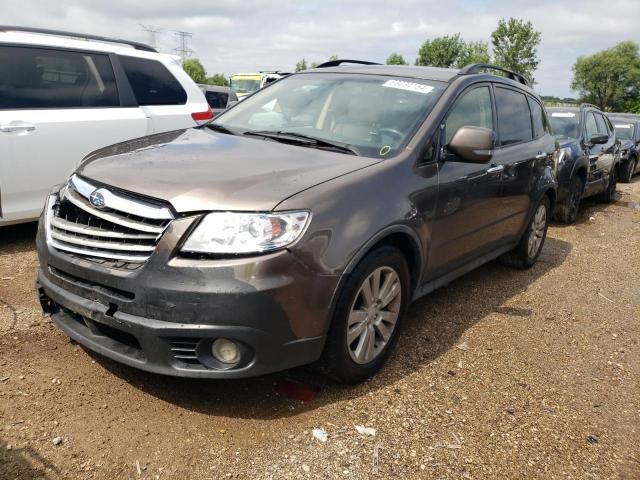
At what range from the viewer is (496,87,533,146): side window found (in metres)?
4.51

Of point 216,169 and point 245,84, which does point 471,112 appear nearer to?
point 216,169

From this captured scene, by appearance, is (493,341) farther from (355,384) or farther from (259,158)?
(259,158)

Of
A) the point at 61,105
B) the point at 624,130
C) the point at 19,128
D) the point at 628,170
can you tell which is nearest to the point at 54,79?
the point at 61,105

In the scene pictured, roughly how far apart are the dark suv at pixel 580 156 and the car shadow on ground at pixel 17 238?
604cm

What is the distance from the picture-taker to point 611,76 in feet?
293

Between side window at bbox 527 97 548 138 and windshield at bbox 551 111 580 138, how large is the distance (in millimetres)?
3157

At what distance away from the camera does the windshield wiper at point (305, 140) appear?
3227mm

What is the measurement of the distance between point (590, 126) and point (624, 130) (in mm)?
5757

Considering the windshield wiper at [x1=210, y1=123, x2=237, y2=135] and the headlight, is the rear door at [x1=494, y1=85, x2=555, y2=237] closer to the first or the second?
the windshield wiper at [x1=210, y1=123, x2=237, y2=135]

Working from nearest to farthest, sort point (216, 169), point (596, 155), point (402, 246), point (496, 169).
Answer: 1. point (216, 169)
2. point (402, 246)
3. point (496, 169)
4. point (596, 155)

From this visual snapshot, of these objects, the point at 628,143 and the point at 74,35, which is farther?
the point at 628,143

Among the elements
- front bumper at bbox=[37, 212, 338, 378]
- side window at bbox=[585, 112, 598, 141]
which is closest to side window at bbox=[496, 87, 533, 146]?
front bumper at bbox=[37, 212, 338, 378]

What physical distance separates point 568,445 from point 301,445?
4.31ft

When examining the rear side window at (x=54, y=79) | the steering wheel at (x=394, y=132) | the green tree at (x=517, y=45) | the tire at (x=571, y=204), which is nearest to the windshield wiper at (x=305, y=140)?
the steering wheel at (x=394, y=132)
